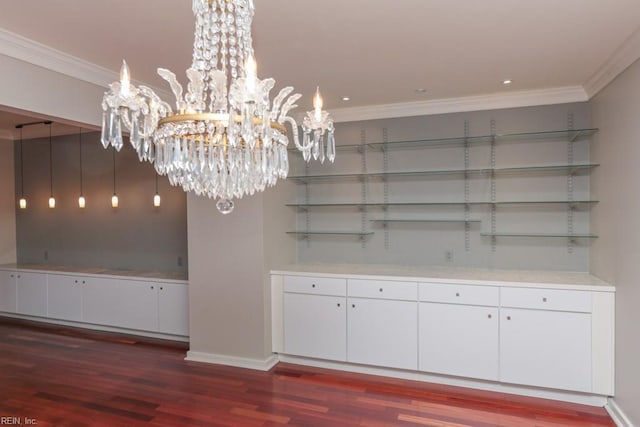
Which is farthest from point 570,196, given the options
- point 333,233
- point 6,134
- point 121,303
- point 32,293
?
point 6,134

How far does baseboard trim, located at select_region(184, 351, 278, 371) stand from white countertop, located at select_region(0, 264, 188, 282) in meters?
0.90

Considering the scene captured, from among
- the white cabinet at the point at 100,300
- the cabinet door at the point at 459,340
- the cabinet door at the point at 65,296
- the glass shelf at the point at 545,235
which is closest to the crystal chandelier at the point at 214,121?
the cabinet door at the point at 459,340

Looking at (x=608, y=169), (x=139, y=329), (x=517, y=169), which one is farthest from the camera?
(x=139, y=329)

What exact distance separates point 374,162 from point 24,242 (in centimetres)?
554

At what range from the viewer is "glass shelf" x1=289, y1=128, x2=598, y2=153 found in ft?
11.8

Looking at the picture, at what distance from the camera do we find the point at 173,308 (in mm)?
4691

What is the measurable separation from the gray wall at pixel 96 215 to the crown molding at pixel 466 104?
8.20 feet

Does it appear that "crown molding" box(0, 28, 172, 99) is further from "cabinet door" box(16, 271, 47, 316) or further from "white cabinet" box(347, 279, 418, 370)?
"cabinet door" box(16, 271, 47, 316)

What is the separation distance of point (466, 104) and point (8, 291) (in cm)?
A: 633

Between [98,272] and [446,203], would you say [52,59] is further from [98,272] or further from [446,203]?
[446,203]

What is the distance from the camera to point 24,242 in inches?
244

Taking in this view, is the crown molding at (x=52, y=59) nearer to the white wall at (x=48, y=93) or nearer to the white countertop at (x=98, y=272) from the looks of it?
the white wall at (x=48, y=93)

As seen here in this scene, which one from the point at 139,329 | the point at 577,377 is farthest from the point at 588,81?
the point at 139,329

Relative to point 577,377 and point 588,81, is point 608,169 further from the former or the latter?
point 577,377
